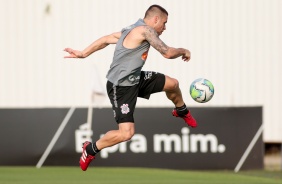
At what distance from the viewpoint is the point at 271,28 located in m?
21.5

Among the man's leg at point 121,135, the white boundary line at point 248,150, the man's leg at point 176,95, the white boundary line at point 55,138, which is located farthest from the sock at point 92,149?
the white boundary line at point 248,150

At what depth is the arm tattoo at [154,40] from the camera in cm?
1234

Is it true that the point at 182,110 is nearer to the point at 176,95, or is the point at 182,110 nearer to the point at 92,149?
the point at 176,95

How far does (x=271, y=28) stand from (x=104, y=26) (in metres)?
3.56

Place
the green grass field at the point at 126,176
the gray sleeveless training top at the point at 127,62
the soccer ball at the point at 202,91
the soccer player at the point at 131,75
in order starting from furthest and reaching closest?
the green grass field at the point at 126,176, the soccer ball at the point at 202,91, the gray sleeveless training top at the point at 127,62, the soccer player at the point at 131,75

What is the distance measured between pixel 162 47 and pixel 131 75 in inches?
27.7

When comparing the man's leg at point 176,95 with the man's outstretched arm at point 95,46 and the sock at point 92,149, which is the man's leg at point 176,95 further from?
the sock at point 92,149

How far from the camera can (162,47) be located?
12344 mm

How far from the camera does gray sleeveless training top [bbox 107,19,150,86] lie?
12.7 metres

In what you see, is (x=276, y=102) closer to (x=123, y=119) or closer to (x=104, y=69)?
(x=104, y=69)

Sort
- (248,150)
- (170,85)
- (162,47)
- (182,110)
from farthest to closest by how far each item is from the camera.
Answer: (248,150)
(182,110)
(170,85)
(162,47)

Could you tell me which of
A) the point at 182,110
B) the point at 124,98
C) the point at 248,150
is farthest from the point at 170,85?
the point at 248,150

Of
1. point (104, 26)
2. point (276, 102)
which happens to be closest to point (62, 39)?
point (104, 26)

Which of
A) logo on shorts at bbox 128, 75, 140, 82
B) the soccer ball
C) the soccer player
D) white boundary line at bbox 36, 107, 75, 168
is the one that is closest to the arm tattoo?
the soccer player
